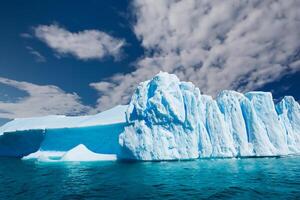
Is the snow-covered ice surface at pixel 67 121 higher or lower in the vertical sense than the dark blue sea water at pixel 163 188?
higher

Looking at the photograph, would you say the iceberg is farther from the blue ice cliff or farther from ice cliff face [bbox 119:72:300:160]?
ice cliff face [bbox 119:72:300:160]

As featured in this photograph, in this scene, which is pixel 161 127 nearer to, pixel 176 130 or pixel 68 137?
pixel 176 130

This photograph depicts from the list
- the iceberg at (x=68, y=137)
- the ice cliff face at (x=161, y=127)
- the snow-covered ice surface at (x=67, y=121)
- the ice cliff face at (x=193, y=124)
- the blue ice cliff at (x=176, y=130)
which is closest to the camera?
the ice cliff face at (x=161, y=127)

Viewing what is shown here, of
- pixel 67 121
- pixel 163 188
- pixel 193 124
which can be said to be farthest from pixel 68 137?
pixel 163 188

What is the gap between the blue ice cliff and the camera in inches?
1192

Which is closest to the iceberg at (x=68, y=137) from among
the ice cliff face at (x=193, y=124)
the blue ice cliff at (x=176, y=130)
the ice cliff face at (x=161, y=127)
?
the blue ice cliff at (x=176, y=130)

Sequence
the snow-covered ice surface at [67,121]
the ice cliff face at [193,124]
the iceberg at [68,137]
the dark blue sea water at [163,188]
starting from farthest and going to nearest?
the snow-covered ice surface at [67,121]
the iceberg at [68,137]
the ice cliff face at [193,124]
the dark blue sea water at [163,188]

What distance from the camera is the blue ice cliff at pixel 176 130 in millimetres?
30266

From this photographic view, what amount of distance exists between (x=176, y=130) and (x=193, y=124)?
7.50ft

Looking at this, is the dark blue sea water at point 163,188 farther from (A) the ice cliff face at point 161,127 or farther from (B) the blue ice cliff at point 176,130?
(B) the blue ice cliff at point 176,130

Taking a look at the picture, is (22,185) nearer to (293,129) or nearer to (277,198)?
(277,198)

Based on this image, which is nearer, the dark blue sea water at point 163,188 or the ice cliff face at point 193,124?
the dark blue sea water at point 163,188

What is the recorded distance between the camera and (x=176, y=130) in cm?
3075

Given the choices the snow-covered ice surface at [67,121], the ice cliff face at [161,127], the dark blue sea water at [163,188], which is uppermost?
the snow-covered ice surface at [67,121]
